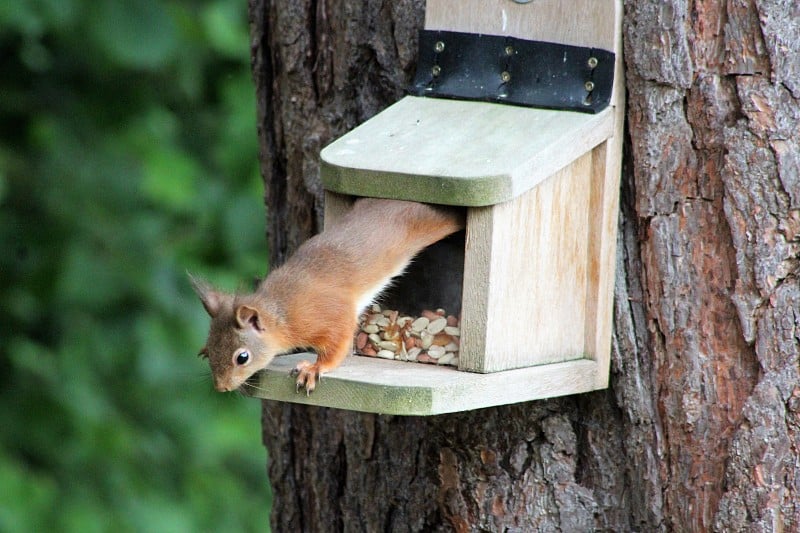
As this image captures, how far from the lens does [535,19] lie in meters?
2.25

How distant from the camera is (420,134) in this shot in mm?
2168

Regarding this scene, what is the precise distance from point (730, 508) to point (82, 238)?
8.14 feet

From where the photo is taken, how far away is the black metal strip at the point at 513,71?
7.16ft

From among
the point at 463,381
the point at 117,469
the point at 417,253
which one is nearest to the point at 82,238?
the point at 117,469

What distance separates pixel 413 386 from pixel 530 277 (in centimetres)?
35

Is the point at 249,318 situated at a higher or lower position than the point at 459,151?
lower

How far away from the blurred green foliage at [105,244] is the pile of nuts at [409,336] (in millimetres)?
1628

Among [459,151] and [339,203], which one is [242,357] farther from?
[459,151]

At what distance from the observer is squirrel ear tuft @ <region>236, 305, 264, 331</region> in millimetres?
2014

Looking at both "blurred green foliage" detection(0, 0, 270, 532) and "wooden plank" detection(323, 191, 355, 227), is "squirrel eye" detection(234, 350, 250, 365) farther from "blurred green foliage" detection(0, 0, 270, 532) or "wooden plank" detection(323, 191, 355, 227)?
"blurred green foliage" detection(0, 0, 270, 532)

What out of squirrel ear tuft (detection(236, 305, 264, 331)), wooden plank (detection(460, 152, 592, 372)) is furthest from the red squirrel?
wooden plank (detection(460, 152, 592, 372))

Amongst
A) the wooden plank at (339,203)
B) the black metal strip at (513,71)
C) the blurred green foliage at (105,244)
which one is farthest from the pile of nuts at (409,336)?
the blurred green foliage at (105,244)

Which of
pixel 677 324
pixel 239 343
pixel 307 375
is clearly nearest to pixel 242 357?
pixel 239 343

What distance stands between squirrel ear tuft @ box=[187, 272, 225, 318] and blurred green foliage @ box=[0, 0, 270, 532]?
1662 mm
